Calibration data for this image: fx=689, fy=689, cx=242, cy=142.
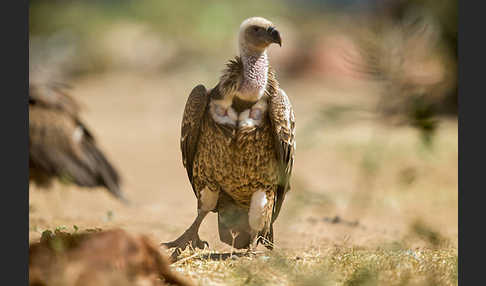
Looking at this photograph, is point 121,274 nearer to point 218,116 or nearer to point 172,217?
point 218,116

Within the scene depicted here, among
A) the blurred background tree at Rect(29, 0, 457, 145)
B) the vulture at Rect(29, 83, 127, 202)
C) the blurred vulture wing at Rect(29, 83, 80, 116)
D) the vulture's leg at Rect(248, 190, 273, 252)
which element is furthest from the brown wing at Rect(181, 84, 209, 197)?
the blurred background tree at Rect(29, 0, 457, 145)

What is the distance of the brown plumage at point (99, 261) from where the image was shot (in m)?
3.20

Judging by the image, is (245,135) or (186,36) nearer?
(245,135)

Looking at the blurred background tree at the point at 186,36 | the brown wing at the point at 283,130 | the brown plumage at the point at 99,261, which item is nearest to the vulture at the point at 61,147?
the blurred background tree at the point at 186,36

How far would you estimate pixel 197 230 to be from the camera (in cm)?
524

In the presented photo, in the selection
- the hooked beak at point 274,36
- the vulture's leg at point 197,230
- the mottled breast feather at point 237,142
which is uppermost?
the hooked beak at point 274,36

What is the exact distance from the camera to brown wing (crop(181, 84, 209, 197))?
503cm

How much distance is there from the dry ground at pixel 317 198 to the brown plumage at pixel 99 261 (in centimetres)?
54

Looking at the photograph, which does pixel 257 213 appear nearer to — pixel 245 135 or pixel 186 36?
pixel 245 135

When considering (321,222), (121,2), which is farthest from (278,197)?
(121,2)

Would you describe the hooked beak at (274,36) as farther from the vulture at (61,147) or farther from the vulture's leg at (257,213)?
the vulture at (61,147)

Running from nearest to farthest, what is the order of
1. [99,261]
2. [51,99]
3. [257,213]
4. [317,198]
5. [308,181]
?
[99,261], [317,198], [257,213], [51,99], [308,181]

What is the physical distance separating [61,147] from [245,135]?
4.12 m

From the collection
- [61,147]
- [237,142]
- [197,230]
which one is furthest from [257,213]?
[61,147]
